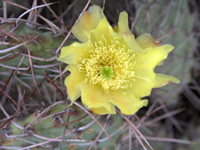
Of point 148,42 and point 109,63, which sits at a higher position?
point 148,42

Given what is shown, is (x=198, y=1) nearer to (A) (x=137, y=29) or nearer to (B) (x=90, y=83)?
(A) (x=137, y=29)

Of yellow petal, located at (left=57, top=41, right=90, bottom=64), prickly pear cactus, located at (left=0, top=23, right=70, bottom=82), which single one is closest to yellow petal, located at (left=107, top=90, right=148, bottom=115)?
yellow petal, located at (left=57, top=41, right=90, bottom=64)

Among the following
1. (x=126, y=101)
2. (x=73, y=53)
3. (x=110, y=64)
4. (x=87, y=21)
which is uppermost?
(x=87, y=21)

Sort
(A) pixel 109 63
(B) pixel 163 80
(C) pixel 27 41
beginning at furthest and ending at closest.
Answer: (A) pixel 109 63 < (B) pixel 163 80 < (C) pixel 27 41

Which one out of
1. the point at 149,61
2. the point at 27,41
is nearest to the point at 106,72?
the point at 149,61

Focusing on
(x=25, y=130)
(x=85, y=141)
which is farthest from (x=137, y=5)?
(x=25, y=130)

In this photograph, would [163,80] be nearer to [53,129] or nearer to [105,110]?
[105,110]

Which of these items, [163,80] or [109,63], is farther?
[109,63]
